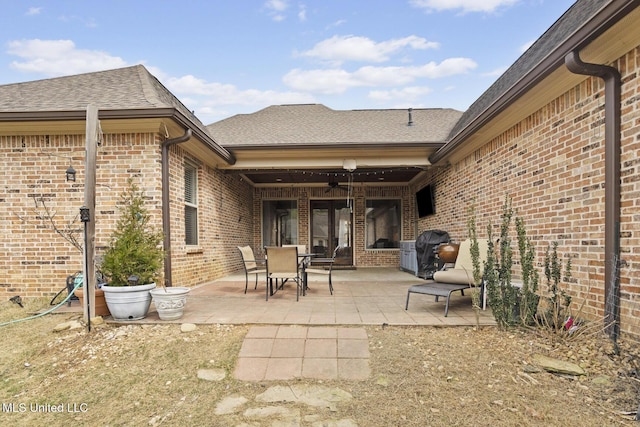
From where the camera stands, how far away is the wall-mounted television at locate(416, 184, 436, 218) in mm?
8117

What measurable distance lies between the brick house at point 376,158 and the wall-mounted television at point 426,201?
0.19 meters

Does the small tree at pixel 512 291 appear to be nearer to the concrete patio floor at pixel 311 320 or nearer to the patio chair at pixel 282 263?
the concrete patio floor at pixel 311 320

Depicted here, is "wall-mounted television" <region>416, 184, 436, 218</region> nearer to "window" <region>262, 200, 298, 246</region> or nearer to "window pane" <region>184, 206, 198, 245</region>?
"window" <region>262, 200, 298, 246</region>

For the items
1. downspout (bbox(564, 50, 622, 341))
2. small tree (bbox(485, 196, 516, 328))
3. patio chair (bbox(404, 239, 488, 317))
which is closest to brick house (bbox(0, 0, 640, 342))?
downspout (bbox(564, 50, 622, 341))

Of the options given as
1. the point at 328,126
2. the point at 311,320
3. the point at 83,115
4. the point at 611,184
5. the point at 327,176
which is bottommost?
the point at 311,320

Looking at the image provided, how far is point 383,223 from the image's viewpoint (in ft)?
34.4

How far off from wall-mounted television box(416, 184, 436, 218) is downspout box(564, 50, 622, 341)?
17.3ft

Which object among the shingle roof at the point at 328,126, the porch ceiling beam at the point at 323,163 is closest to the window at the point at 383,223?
the shingle roof at the point at 328,126

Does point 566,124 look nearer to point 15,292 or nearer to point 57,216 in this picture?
point 57,216

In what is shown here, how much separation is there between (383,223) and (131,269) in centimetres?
808

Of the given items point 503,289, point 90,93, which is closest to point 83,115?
point 90,93

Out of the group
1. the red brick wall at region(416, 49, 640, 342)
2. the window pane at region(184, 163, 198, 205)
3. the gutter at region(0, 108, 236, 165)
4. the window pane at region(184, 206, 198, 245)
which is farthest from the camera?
the window pane at region(184, 163, 198, 205)

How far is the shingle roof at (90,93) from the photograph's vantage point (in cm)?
447

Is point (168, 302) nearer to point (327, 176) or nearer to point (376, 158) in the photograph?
point (376, 158)
